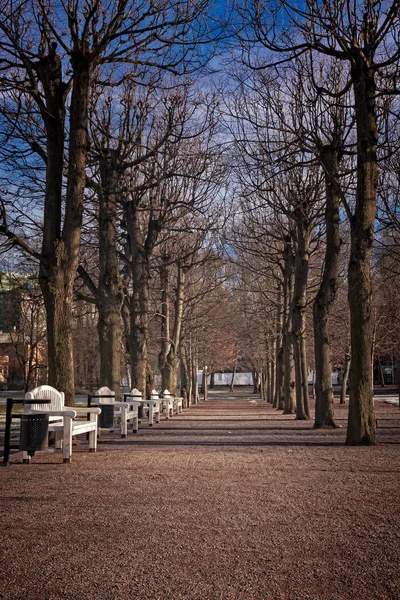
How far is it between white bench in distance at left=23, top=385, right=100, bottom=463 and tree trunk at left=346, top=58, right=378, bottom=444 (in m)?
4.54

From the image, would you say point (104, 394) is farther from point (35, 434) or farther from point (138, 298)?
point (138, 298)

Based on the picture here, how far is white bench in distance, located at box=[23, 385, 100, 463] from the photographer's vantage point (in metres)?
8.72

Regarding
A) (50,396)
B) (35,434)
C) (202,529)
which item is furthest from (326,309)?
(202,529)

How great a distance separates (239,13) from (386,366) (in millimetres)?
67240

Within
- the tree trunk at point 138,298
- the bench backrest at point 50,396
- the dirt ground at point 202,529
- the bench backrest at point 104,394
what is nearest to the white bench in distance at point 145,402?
the tree trunk at point 138,298

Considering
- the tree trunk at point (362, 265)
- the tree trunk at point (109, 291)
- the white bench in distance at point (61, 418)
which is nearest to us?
the white bench in distance at point (61, 418)

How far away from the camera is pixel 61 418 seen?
30.3 ft

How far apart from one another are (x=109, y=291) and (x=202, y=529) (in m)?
11.7

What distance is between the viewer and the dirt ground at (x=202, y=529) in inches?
134

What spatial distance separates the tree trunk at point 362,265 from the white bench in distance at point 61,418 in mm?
4539

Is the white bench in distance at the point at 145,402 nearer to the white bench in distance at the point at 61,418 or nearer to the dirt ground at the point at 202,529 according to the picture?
the white bench in distance at the point at 61,418

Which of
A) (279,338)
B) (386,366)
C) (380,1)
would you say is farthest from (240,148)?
(386,366)

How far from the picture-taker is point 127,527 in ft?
15.3

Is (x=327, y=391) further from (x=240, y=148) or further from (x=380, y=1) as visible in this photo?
(x=380, y=1)
